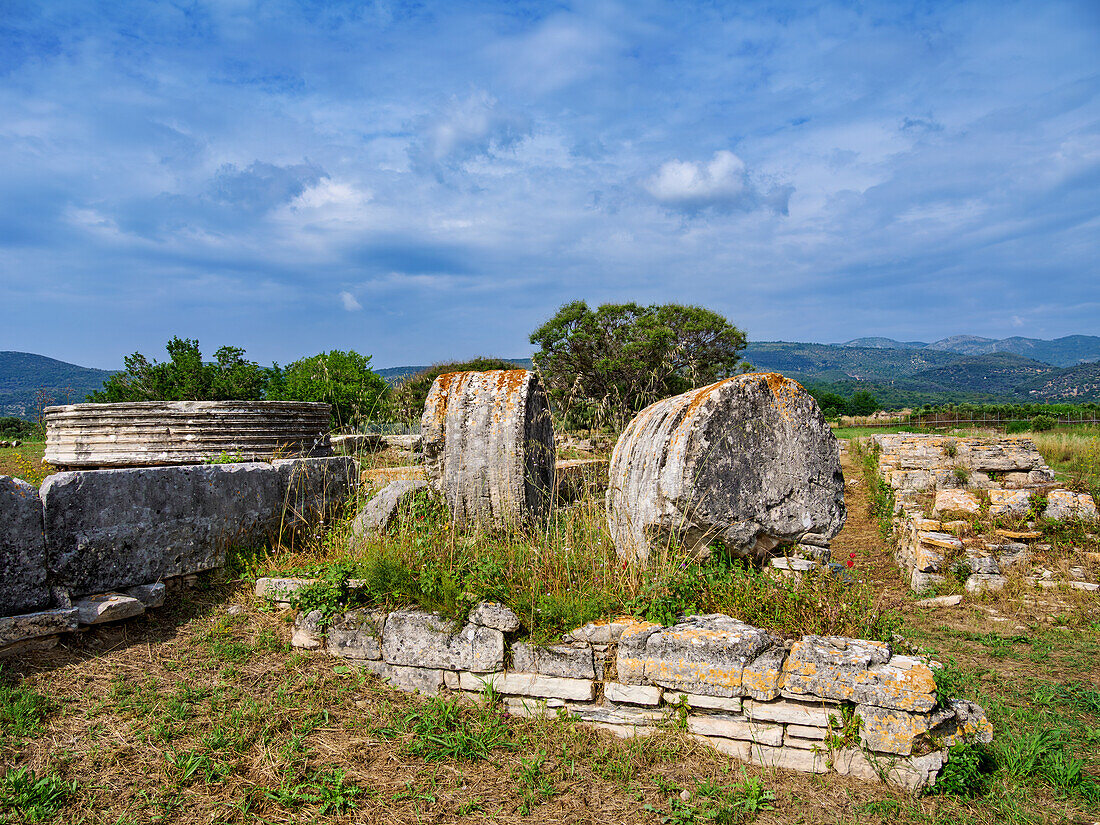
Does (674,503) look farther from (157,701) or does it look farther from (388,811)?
(157,701)

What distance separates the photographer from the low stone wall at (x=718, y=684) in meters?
3.25

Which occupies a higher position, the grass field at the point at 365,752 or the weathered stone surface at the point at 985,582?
the grass field at the point at 365,752

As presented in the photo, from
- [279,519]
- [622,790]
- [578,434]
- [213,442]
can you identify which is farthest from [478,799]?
[578,434]

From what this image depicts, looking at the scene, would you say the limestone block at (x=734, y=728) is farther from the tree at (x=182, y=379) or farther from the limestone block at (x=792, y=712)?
the tree at (x=182, y=379)

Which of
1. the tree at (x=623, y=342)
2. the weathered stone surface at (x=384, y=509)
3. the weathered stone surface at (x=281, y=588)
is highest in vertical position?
the tree at (x=623, y=342)

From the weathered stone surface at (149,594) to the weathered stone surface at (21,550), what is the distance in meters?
0.52

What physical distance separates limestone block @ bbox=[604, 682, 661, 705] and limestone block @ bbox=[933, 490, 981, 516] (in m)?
7.24

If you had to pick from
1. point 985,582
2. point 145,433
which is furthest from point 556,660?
point 985,582

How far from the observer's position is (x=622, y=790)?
3236 millimetres

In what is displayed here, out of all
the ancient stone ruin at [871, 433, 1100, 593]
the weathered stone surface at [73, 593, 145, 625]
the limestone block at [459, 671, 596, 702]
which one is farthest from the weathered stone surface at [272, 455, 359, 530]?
the ancient stone ruin at [871, 433, 1100, 593]

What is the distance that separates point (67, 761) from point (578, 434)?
12.8 meters

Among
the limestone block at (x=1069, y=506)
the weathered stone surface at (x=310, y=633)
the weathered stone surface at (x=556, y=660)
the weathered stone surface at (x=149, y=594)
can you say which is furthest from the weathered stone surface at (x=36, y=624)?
the limestone block at (x=1069, y=506)

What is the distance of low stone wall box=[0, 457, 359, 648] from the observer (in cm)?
395

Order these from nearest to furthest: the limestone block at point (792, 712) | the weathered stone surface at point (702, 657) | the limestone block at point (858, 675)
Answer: the limestone block at point (858, 675) → the limestone block at point (792, 712) → the weathered stone surface at point (702, 657)
